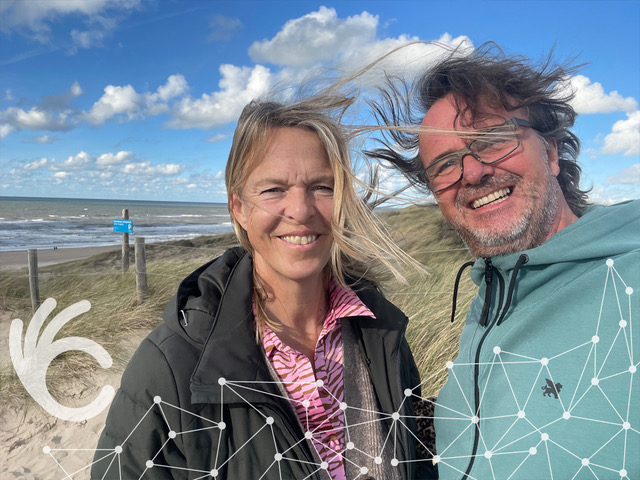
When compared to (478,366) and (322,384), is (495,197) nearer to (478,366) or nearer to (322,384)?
(478,366)

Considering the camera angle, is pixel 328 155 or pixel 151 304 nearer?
pixel 328 155

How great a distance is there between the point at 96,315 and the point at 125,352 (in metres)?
1.21

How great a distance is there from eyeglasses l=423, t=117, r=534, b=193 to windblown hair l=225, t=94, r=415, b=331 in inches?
15.9

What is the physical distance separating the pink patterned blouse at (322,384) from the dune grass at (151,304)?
449mm

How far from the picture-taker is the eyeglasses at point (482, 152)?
6.17 ft

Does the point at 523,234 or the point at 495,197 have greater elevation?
the point at 495,197

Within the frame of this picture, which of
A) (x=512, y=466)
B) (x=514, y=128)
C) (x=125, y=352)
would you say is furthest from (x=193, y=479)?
(x=125, y=352)

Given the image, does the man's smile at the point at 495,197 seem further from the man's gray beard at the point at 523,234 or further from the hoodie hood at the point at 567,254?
the hoodie hood at the point at 567,254

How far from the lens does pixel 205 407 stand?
1393 millimetres

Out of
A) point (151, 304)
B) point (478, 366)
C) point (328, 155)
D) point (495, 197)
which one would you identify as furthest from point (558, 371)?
point (151, 304)

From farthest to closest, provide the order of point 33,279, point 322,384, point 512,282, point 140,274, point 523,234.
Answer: point 140,274 → point 33,279 → point 523,234 → point 512,282 → point 322,384

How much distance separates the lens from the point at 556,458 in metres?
1.32

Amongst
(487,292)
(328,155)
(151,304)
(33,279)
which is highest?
(328,155)
